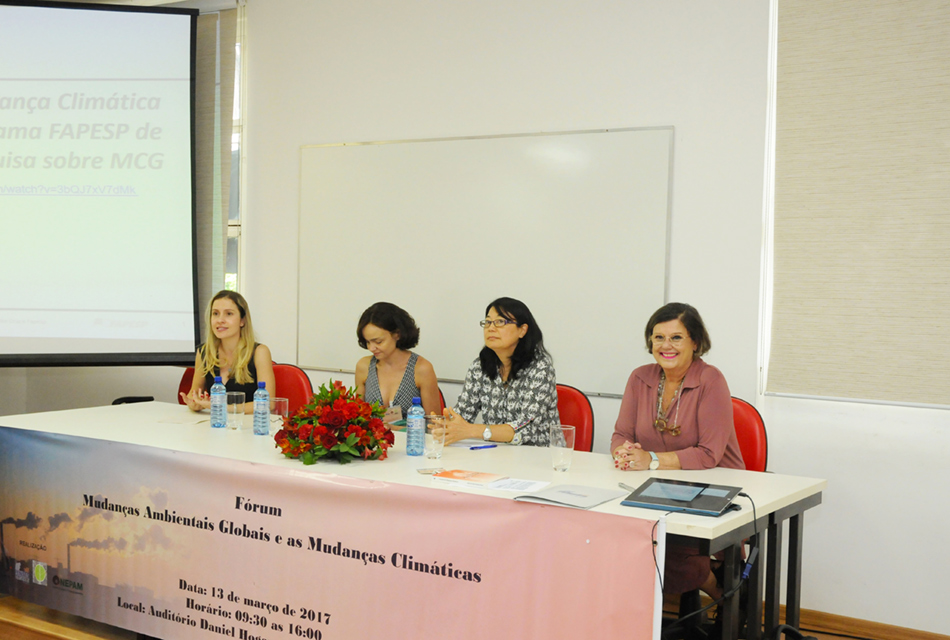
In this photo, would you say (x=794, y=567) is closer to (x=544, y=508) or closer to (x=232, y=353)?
(x=544, y=508)

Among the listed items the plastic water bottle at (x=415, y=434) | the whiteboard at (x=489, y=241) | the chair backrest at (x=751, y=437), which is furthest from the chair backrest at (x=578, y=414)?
the plastic water bottle at (x=415, y=434)

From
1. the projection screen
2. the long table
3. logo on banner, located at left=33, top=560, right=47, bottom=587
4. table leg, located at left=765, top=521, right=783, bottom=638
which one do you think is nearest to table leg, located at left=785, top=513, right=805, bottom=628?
the long table

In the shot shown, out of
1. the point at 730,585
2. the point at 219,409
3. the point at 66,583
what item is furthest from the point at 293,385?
the point at 730,585

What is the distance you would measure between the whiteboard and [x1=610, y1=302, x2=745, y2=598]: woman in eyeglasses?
820mm

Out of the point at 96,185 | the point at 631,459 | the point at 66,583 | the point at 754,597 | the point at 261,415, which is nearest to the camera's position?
the point at 754,597

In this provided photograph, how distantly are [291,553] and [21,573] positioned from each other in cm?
135

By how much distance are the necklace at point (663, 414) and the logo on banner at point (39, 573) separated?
90.8 inches

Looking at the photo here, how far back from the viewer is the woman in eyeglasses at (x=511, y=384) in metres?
3.15

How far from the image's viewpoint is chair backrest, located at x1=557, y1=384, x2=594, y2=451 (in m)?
3.28

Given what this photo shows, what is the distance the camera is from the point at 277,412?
3135 mm

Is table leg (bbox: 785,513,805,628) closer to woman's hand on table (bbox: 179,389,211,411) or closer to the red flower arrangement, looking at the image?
the red flower arrangement

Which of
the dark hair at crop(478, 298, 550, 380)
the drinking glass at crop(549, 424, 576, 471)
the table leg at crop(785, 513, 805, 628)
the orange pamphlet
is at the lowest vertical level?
the table leg at crop(785, 513, 805, 628)

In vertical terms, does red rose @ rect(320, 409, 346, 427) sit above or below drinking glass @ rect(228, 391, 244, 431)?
above

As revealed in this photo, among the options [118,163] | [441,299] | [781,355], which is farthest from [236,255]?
[781,355]
